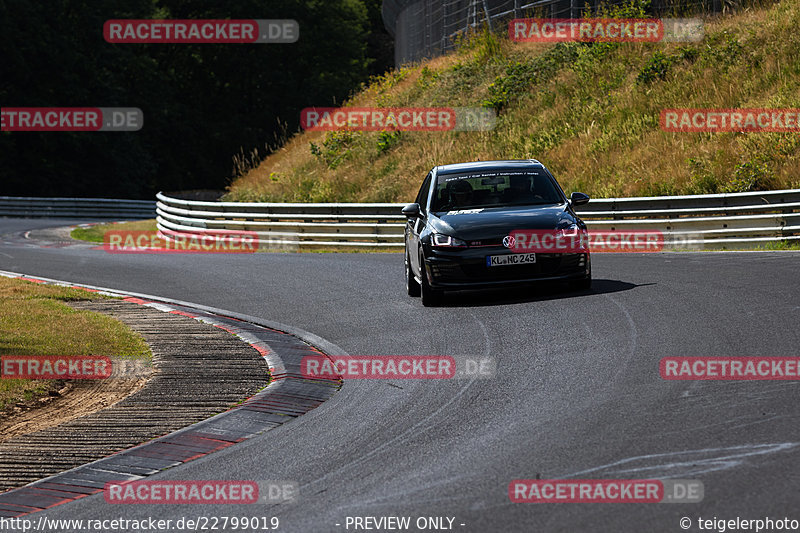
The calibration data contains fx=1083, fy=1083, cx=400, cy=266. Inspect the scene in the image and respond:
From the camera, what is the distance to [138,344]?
11266mm

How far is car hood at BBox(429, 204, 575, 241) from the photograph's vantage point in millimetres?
12562

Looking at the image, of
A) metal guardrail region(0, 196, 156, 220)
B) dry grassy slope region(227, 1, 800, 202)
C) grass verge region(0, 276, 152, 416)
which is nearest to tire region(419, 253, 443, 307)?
grass verge region(0, 276, 152, 416)

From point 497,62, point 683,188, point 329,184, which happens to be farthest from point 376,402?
point 497,62

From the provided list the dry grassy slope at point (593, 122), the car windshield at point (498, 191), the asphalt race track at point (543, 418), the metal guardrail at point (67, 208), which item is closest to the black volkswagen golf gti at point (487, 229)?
the car windshield at point (498, 191)

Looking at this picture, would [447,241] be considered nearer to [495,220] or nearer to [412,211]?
[495,220]

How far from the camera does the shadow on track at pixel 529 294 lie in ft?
42.2

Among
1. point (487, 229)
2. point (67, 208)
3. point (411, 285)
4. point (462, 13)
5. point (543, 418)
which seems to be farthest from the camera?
point (67, 208)

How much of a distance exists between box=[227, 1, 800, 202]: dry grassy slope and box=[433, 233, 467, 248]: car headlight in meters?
10.1

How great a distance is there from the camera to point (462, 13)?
114 ft

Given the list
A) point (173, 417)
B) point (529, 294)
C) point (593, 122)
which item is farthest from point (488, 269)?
point (593, 122)

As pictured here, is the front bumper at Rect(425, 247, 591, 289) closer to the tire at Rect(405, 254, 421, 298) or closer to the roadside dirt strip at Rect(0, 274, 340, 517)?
the tire at Rect(405, 254, 421, 298)

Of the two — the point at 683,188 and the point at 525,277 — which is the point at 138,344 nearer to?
the point at 525,277

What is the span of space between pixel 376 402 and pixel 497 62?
25.3 metres

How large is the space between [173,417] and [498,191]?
6695mm
